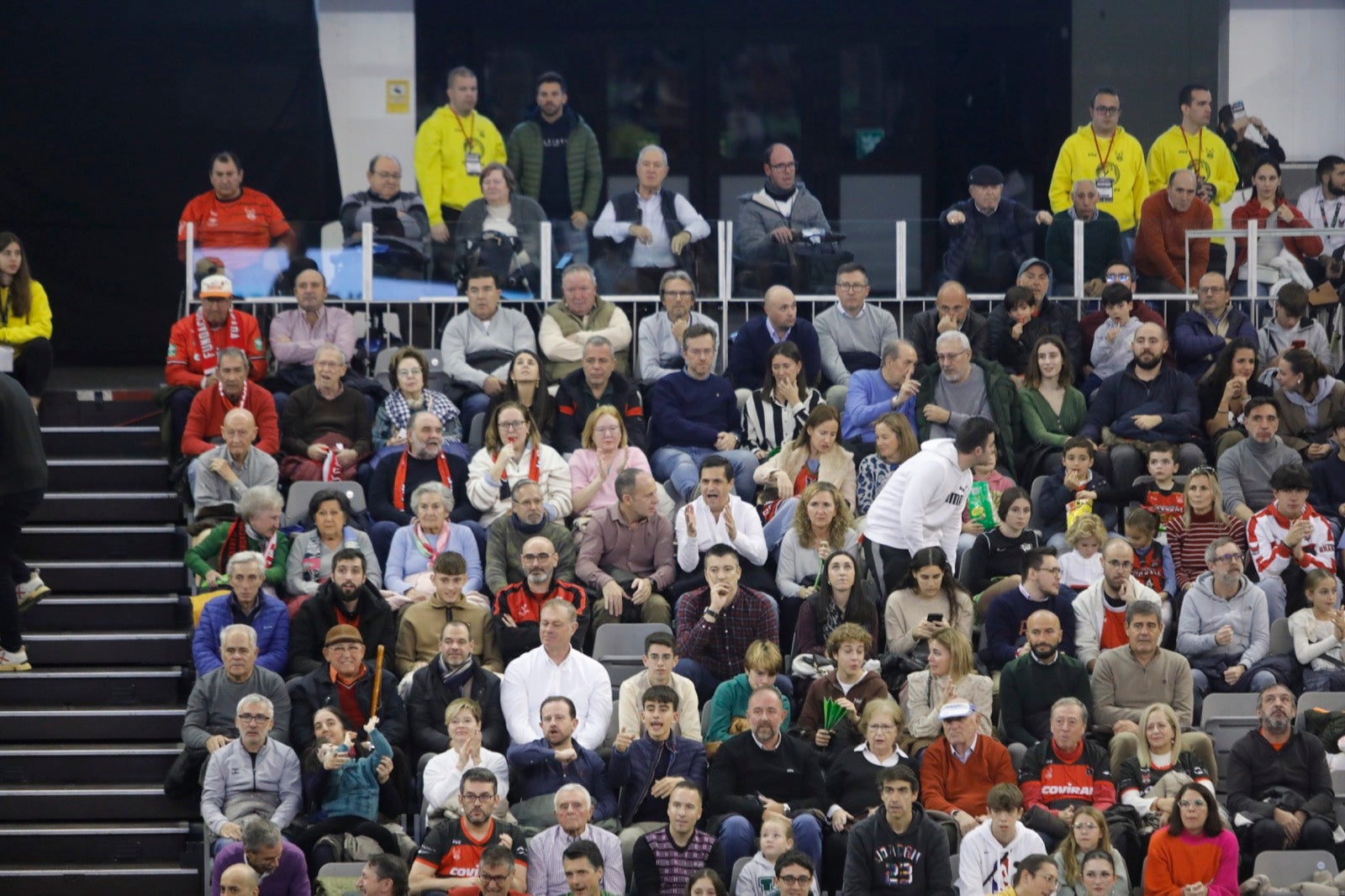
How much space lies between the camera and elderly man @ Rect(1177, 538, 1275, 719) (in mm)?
11484

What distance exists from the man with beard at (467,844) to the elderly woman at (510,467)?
8.33 ft

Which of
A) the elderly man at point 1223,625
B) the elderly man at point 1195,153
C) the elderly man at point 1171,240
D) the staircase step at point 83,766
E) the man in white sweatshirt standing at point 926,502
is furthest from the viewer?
the elderly man at point 1195,153

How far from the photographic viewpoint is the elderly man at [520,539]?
38.2 ft

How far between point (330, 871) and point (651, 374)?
14.4 feet

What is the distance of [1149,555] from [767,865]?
3.26m

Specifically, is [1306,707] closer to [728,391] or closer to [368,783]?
Answer: [728,391]

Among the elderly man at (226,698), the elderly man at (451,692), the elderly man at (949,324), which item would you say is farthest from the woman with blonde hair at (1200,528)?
the elderly man at (226,698)

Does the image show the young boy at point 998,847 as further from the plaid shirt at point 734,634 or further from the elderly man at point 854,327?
the elderly man at point 854,327

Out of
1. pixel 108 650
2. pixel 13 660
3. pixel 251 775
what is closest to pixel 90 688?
pixel 108 650

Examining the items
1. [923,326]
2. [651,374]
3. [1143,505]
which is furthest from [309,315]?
[1143,505]

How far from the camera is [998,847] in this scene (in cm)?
998

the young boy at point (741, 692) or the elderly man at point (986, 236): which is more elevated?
the elderly man at point (986, 236)

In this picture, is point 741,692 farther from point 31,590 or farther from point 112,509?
point 112,509

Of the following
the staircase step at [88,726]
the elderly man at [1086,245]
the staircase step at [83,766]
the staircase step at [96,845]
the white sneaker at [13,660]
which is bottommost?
the staircase step at [96,845]
